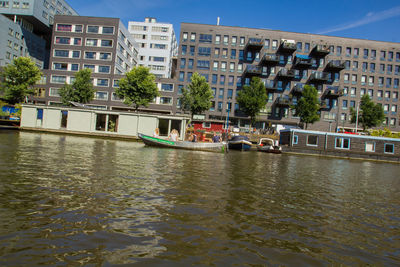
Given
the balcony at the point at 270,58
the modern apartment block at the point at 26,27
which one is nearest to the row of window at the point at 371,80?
the balcony at the point at 270,58

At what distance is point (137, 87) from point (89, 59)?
28.0m

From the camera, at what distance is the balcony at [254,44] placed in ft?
207

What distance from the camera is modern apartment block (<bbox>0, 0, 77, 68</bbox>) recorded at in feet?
228

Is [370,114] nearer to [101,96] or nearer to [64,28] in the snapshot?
[101,96]

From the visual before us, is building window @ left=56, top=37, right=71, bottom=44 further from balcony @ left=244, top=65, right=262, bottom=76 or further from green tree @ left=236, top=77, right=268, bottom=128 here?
green tree @ left=236, top=77, right=268, bottom=128

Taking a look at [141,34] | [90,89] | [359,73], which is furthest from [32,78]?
[359,73]

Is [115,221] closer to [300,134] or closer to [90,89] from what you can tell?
[300,134]

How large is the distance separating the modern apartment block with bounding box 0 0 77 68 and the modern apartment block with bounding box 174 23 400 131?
45.6 m

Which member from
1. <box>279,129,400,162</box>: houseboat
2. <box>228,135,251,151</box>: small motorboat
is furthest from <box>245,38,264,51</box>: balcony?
<box>228,135,251,151</box>: small motorboat

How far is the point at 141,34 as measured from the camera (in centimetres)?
9519

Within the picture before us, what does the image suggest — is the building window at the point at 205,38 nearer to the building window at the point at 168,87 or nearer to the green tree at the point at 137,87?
the building window at the point at 168,87

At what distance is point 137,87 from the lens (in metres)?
47.3

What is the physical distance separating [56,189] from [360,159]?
4280 cm

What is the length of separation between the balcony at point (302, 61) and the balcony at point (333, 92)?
7860 millimetres
